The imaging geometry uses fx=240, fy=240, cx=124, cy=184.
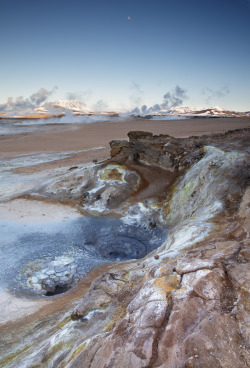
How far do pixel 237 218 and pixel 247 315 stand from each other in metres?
3.32

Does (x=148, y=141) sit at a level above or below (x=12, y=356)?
above

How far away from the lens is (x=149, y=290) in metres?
3.82

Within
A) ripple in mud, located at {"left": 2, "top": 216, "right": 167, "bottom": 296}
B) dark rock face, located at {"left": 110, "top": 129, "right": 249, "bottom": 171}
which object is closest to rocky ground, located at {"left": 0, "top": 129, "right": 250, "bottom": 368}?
ripple in mud, located at {"left": 2, "top": 216, "right": 167, "bottom": 296}

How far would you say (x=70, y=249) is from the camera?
369 inches

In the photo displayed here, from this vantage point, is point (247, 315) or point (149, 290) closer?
point (247, 315)

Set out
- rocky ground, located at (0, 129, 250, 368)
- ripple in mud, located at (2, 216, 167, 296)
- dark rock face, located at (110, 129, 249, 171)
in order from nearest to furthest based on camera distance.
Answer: rocky ground, located at (0, 129, 250, 368)
ripple in mud, located at (2, 216, 167, 296)
dark rock face, located at (110, 129, 249, 171)

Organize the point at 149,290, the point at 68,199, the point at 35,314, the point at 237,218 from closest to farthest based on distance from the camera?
1. the point at 149,290
2. the point at 237,218
3. the point at 35,314
4. the point at 68,199

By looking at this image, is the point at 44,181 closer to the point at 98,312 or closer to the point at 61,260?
the point at 61,260

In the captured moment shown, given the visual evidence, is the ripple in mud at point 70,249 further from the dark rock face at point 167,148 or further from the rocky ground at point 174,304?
the dark rock face at point 167,148

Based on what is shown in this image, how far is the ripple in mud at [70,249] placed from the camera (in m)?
7.82

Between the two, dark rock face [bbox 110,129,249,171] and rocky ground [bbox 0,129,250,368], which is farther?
dark rock face [bbox 110,129,249,171]

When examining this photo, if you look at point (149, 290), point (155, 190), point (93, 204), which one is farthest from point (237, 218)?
point (93, 204)

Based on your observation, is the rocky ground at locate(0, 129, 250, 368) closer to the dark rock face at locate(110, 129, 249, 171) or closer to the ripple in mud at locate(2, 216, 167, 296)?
the ripple in mud at locate(2, 216, 167, 296)

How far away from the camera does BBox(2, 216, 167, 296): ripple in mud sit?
782 centimetres
